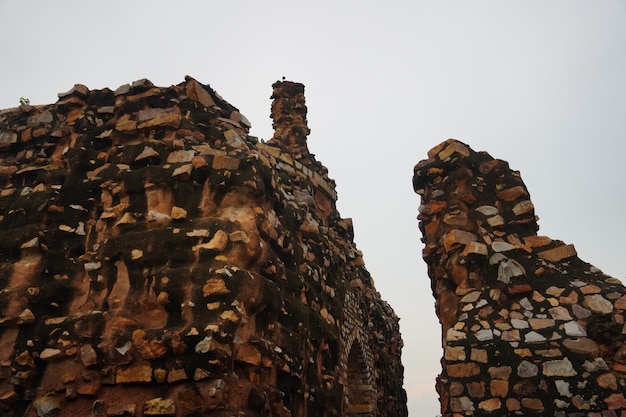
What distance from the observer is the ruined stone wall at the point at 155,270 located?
4.29m

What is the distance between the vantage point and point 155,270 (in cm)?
486

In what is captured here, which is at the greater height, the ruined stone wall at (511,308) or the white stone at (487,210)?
the white stone at (487,210)

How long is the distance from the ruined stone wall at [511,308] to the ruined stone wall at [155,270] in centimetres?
180

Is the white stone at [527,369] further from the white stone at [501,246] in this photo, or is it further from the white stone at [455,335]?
the white stone at [501,246]

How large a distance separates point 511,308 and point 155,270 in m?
3.77

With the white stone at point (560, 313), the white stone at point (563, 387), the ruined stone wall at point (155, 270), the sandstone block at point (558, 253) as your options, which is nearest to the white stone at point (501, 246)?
the sandstone block at point (558, 253)

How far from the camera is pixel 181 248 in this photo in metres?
4.93

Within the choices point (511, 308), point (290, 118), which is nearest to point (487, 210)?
point (511, 308)

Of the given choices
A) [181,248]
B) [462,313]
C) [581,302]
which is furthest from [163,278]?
[581,302]

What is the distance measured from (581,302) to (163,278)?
13.9 feet

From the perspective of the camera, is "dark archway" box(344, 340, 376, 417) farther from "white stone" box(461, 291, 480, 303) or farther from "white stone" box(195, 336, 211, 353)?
"white stone" box(195, 336, 211, 353)

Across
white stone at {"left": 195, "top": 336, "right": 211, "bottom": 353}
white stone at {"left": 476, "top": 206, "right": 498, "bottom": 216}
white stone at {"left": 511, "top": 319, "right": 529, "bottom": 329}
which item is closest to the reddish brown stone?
white stone at {"left": 511, "top": 319, "right": 529, "bottom": 329}

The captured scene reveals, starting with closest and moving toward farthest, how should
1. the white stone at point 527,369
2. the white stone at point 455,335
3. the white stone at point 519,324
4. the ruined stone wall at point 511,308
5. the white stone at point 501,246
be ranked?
the ruined stone wall at point 511,308
the white stone at point 527,369
the white stone at point 519,324
the white stone at point 455,335
the white stone at point 501,246

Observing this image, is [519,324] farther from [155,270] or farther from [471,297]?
[155,270]
